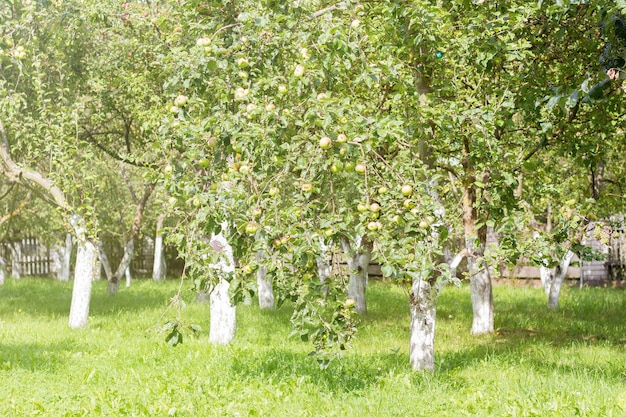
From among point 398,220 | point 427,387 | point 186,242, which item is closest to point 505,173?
point 398,220

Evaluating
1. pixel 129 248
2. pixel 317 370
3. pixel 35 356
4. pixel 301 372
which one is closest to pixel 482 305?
pixel 317 370

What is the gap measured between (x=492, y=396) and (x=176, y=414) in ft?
10.9

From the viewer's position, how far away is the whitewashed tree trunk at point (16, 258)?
3381 centimetres

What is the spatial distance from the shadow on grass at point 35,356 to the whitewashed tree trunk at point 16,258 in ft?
73.5

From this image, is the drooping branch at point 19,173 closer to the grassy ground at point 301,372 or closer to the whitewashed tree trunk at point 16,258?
the grassy ground at point 301,372

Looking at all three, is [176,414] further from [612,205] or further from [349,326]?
[612,205]

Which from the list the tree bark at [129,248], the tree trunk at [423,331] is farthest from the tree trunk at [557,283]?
the tree bark at [129,248]

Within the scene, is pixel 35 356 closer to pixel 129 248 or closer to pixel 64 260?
pixel 129 248

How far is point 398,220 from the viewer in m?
6.59

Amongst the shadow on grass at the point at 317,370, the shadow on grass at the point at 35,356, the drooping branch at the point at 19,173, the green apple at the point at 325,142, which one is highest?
the drooping branch at the point at 19,173

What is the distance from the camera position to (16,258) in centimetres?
3441

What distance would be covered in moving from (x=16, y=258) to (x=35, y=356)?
25135mm

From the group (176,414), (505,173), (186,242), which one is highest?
(505,173)

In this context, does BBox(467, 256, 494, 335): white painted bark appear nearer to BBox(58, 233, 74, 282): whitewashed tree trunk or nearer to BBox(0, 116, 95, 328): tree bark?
BBox(0, 116, 95, 328): tree bark
